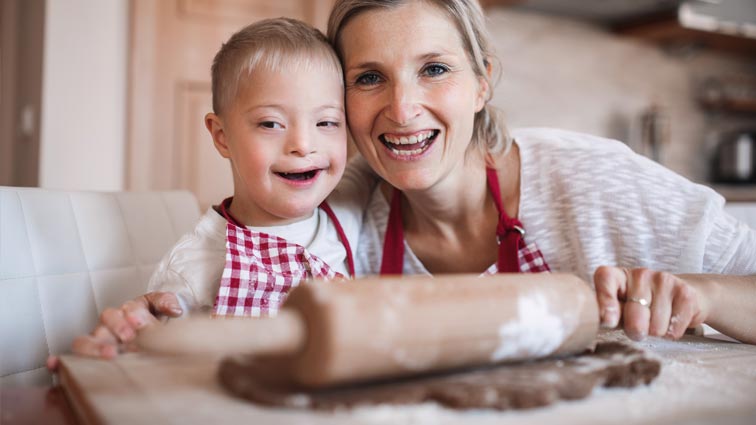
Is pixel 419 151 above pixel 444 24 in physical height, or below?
below

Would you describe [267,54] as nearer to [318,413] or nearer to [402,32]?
[402,32]

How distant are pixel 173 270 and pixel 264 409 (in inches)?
21.8

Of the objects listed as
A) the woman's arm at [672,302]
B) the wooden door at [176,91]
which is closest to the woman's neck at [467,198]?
the woman's arm at [672,302]

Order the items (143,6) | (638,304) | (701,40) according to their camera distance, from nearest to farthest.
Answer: (638,304), (143,6), (701,40)

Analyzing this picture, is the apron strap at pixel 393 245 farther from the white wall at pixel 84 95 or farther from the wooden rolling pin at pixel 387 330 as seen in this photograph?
the white wall at pixel 84 95

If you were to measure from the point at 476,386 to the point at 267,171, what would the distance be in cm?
62

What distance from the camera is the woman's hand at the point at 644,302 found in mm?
708

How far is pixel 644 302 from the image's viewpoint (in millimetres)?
722

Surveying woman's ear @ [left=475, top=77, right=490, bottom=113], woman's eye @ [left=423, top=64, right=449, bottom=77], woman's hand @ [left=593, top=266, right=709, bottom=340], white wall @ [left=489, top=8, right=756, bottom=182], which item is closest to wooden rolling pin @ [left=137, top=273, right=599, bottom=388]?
woman's hand @ [left=593, top=266, right=709, bottom=340]

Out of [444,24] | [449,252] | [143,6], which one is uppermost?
[143,6]

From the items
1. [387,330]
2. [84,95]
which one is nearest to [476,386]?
[387,330]

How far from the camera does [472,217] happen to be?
1321 millimetres

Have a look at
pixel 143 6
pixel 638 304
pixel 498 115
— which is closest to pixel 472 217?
pixel 498 115

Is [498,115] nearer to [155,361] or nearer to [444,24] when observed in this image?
[444,24]
